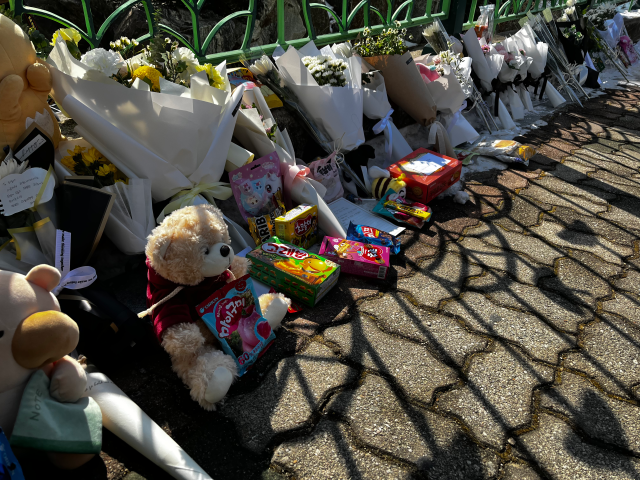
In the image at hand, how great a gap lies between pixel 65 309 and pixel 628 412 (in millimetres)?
1981

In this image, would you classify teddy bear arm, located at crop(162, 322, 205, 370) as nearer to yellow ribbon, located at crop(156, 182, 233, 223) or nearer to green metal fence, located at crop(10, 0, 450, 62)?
yellow ribbon, located at crop(156, 182, 233, 223)

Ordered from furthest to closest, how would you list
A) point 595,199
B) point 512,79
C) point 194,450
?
point 512,79
point 595,199
point 194,450

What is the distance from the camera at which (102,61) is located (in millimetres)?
1909

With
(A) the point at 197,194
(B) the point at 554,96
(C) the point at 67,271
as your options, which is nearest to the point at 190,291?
(C) the point at 67,271

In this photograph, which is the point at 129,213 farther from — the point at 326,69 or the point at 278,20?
the point at 278,20

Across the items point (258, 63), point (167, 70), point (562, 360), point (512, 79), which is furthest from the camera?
point (512, 79)

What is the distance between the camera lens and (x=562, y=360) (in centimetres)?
177

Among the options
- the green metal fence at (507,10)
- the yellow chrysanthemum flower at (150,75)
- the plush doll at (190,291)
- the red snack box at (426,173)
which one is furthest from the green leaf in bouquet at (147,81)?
the green metal fence at (507,10)

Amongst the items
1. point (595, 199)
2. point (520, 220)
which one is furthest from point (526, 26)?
point (520, 220)

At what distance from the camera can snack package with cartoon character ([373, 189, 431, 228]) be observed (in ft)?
8.84

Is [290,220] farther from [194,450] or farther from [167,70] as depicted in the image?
[194,450]

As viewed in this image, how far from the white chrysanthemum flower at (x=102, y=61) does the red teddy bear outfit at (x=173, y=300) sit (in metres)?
0.89

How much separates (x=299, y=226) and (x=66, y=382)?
1.29m

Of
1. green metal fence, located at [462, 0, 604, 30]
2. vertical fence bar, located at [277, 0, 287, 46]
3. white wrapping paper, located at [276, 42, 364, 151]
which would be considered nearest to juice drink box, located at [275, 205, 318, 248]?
white wrapping paper, located at [276, 42, 364, 151]
